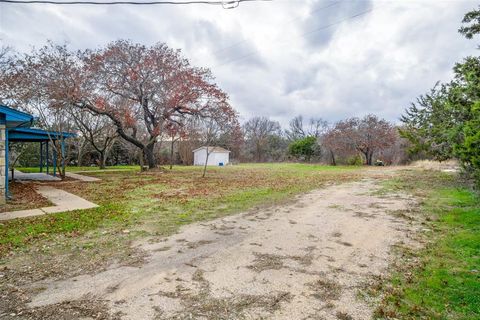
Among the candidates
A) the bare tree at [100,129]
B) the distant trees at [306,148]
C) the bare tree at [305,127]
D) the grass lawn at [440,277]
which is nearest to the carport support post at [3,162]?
the grass lawn at [440,277]

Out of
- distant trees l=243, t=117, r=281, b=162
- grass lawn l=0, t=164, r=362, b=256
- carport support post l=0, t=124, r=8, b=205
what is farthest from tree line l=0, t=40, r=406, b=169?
distant trees l=243, t=117, r=281, b=162

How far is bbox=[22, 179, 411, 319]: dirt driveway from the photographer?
2781 mm

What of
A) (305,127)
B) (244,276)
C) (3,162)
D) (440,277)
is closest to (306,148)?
(305,127)

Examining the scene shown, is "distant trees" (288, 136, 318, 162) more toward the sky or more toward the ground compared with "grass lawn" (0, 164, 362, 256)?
more toward the sky

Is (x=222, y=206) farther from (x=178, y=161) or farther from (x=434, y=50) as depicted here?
(x=178, y=161)

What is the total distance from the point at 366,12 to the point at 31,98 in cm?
1457

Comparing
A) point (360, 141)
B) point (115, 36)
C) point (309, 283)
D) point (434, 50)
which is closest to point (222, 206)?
point (309, 283)

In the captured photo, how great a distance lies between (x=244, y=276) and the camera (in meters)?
3.50

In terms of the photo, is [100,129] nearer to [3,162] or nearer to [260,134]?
[3,162]

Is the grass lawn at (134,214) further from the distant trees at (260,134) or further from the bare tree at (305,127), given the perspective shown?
the bare tree at (305,127)

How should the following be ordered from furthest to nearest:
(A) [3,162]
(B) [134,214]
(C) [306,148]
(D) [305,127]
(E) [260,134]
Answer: (D) [305,127] → (E) [260,134] → (C) [306,148] → (A) [3,162] → (B) [134,214]

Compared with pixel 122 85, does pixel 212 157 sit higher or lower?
lower

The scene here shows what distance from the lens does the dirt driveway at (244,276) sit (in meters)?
2.78

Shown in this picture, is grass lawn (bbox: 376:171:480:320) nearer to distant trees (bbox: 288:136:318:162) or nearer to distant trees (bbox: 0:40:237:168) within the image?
distant trees (bbox: 0:40:237:168)
